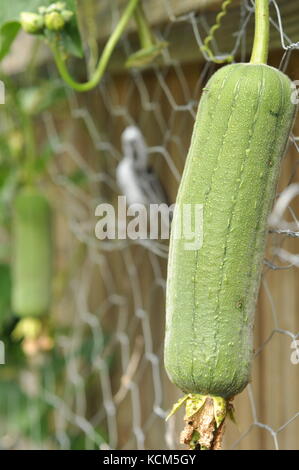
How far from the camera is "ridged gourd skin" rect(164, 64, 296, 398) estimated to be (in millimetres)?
591

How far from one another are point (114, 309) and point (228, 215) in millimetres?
949

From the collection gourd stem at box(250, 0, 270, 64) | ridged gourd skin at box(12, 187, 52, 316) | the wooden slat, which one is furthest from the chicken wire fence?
gourd stem at box(250, 0, 270, 64)

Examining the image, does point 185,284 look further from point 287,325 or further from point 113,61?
point 113,61

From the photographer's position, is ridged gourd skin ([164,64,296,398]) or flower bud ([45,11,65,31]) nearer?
ridged gourd skin ([164,64,296,398])

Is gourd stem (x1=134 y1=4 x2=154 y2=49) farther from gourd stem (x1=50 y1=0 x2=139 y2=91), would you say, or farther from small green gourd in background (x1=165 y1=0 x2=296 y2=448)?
small green gourd in background (x1=165 y1=0 x2=296 y2=448)

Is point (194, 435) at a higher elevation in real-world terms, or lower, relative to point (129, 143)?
lower

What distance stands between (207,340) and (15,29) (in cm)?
49

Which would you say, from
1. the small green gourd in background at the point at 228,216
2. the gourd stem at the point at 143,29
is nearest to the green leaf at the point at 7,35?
the gourd stem at the point at 143,29

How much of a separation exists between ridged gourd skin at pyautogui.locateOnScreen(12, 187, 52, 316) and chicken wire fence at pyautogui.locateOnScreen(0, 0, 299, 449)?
168 millimetres

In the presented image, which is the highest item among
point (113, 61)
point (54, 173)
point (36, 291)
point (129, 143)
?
point (113, 61)

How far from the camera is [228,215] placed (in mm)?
590

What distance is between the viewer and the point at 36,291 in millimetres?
1237

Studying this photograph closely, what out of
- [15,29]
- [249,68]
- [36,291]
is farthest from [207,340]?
[36,291]

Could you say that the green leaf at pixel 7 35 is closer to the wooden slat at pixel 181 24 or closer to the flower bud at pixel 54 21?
the flower bud at pixel 54 21
